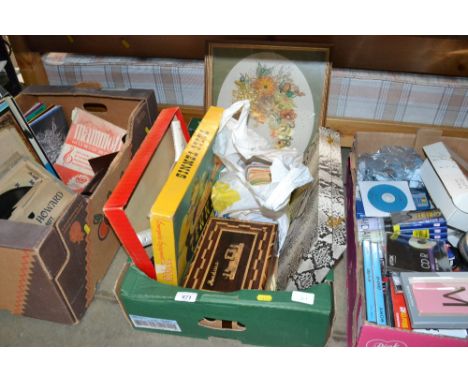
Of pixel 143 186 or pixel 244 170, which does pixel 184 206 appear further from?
pixel 244 170

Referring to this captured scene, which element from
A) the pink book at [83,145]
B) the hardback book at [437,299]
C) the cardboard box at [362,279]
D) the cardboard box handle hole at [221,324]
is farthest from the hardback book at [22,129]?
the hardback book at [437,299]

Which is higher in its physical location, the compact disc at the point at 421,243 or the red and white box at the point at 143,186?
the red and white box at the point at 143,186

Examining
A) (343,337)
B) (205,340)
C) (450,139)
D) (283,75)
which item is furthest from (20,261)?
(450,139)

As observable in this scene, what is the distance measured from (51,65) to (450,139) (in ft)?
4.64

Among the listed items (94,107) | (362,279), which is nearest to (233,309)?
(362,279)

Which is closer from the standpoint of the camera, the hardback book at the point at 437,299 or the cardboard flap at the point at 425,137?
→ the hardback book at the point at 437,299

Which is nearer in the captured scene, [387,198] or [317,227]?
[317,227]

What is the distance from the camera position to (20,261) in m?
0.85

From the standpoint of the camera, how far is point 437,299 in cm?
83

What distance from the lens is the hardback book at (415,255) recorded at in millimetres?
932

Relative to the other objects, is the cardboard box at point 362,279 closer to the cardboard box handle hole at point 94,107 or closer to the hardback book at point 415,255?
the hardback book at point 415,255

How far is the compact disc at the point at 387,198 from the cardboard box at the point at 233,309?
7.3 inches

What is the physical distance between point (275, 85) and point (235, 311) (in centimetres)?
75

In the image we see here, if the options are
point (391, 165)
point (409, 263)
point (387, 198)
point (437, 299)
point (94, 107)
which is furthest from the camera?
point (94, 107)
